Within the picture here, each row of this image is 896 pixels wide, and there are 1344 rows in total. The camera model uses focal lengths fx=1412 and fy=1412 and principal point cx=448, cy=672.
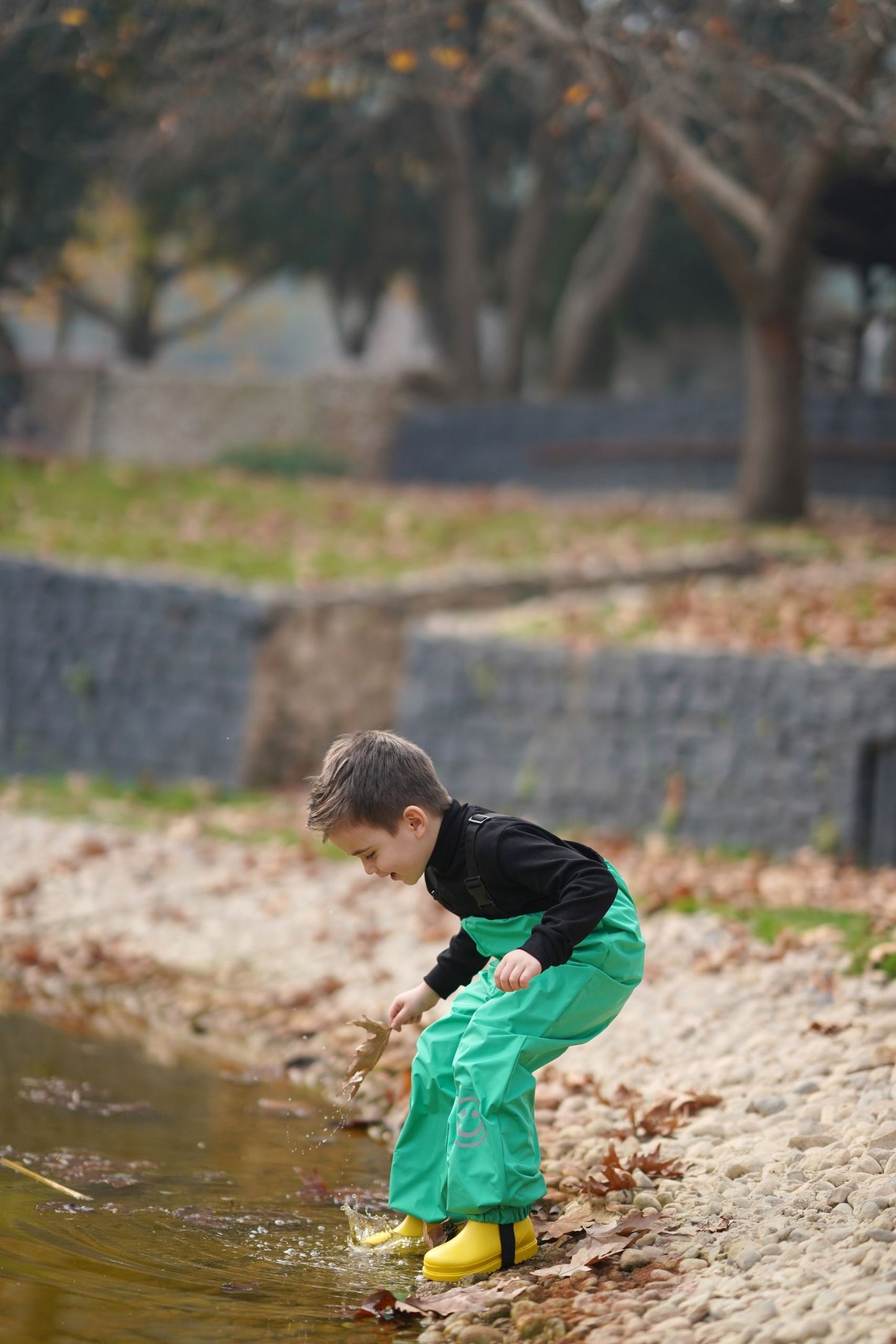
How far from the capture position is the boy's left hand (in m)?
2.92

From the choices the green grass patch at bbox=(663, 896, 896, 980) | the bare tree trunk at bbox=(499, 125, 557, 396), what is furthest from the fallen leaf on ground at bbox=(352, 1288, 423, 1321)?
the bare tree trunk at bbox=(499, 125, 557, 396)

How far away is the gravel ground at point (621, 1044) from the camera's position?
2.88 meters

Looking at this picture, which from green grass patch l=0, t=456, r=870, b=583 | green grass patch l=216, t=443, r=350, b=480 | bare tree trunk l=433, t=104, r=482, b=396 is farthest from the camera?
bare tree trunk l=433, t=104, r=482, b=396

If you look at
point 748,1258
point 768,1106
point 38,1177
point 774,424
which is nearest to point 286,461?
point 774,424

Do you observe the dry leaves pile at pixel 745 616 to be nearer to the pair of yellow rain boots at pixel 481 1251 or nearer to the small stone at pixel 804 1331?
the pair of yellow rain boots at pixel 481 1251

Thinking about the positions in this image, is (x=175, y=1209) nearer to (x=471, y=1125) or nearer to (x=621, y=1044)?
(x=471, y=1125)

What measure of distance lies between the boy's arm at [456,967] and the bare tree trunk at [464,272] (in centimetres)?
1898

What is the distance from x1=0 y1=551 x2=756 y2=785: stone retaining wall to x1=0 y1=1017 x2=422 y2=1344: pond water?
4632 millimetres

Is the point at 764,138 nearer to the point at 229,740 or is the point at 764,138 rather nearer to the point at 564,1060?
the point at 229,740

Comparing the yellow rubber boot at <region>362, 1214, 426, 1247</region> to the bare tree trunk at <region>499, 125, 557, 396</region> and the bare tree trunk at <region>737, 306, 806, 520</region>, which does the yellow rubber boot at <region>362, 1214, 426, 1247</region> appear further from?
the bare tree trunk at <region>499, 125, 557, 396</region>

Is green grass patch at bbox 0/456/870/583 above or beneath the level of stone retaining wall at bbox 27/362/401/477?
beneath

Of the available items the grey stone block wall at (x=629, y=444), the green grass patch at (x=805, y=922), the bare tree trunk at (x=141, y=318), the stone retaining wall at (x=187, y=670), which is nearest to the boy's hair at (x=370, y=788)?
the green grass patch at (x=805, y=922)

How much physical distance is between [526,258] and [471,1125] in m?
19.9

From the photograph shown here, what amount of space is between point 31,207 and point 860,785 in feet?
32.6
